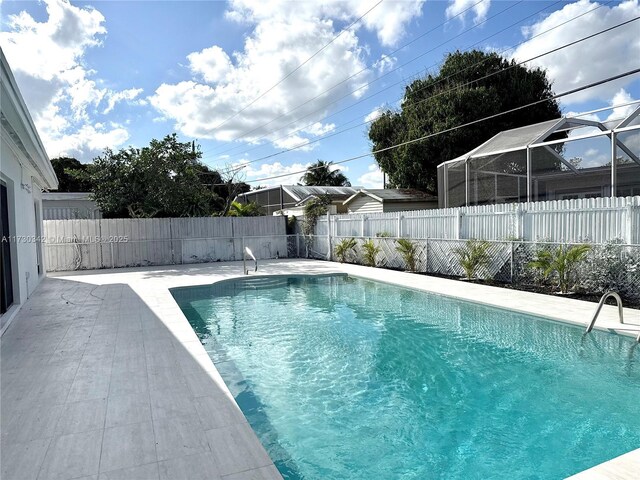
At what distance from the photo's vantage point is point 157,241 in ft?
54.4

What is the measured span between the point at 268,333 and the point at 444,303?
3.77 metres

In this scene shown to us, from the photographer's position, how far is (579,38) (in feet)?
26.7

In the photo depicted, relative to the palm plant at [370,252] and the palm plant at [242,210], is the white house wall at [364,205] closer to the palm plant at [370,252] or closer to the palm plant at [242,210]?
the palm plant at [242,210]

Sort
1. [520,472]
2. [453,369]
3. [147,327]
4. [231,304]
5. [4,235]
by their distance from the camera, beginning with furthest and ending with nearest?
1. [231,304]
2. [4,235]
3. [147,327]
4. [453,369]
5. [520,472]

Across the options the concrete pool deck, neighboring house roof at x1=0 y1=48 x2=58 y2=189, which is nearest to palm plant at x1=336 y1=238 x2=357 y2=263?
the concrete pool deck

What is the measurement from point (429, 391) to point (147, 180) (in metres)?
15.7

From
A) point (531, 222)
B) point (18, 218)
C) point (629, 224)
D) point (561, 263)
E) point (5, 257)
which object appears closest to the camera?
point (5, 257)

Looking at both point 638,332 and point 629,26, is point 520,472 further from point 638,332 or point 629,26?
point 629,26

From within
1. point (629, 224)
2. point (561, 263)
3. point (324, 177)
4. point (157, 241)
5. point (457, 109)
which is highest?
point (457, 109)

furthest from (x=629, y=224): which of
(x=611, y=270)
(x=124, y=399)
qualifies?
→ (x=124, y=399)

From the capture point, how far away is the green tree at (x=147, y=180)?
17.1 m

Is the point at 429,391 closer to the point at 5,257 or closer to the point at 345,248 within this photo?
the point at 5,257

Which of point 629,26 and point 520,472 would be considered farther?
point 629,26

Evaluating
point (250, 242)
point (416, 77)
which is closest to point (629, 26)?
point (250, 242)
